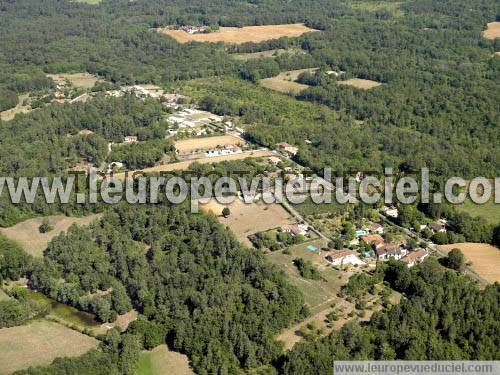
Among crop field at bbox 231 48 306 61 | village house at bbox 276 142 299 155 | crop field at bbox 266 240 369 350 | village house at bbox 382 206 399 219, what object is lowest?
crop field at bbox 231 48 306 61

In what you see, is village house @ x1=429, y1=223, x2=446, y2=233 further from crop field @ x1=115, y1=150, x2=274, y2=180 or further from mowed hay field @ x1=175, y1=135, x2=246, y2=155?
mowed hay field @ x1=175, y1=135, x2=246, y2=155

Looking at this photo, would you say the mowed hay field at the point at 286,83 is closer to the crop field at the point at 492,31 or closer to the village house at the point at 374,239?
the crop field at the point at 492,31

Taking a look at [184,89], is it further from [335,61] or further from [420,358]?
[420,358]

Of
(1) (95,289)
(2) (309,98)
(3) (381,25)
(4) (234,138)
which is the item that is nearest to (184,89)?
(2) (309,98)

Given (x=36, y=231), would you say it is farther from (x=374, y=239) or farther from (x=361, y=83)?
(x=361, y=83)

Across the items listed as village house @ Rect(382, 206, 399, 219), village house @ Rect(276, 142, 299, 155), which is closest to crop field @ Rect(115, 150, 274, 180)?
village house @ Rect(276, 142, 299, 155)

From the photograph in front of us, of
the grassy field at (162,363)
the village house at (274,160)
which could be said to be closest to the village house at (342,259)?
the grassy field at (162,363)
